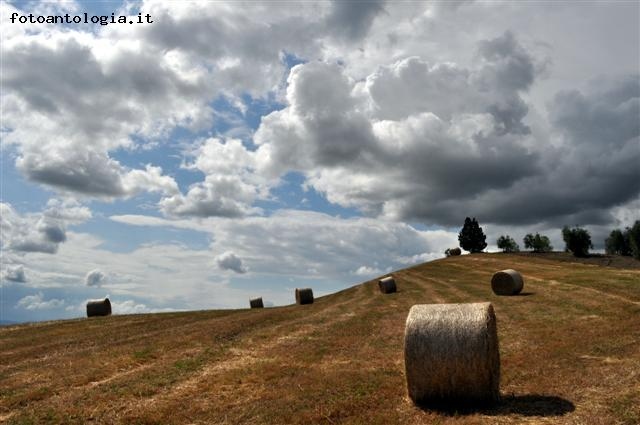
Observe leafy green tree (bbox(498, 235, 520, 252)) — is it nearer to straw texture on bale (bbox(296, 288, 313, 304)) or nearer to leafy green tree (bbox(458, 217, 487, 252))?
leafy green tree (bbox(458, 217, 487, 252))

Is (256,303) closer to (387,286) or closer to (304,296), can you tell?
(304,296)

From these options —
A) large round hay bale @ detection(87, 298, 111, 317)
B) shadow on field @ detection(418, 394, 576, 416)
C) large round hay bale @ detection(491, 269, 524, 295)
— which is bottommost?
shadow on field @ detection(418, 394, 576, 416)

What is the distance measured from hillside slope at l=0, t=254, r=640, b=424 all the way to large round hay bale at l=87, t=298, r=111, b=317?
9.96 metres

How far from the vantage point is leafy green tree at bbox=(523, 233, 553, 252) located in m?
132

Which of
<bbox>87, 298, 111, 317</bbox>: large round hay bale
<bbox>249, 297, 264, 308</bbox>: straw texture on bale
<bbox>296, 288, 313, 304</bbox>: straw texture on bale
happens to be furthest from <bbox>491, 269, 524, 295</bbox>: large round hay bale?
<bbox>87, 298, 111, 317</bbox>: large round hay bale

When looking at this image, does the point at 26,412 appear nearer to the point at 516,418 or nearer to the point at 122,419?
the point at 122,419

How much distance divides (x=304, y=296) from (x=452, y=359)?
33.1 metres

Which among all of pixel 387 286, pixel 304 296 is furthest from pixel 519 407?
pixel 304 296

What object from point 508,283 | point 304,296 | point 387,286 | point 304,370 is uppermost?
point 304,296

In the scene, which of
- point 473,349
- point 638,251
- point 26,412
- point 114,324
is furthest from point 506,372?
point 638,251

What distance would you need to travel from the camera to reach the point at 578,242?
95.4m

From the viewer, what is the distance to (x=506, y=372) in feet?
47.8

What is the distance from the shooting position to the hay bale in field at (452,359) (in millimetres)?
11727

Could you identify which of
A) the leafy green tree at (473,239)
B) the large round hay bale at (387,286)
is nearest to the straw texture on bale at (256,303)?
the large round hay bale at (387,286)
